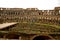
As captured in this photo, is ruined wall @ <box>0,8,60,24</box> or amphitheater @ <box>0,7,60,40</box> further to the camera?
ruined wall @ <box>0,8,60,24</box>

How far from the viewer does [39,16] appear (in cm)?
257

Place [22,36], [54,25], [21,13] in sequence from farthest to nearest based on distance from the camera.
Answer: [21,13] → [54,25] → [22,36]

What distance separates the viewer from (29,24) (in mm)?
2490

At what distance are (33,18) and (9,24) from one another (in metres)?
0.37

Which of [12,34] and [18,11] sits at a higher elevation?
[18,11]

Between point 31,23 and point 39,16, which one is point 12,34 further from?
point 39,16

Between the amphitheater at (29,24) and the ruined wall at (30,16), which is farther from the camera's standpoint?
the ruined wall at (30,16)

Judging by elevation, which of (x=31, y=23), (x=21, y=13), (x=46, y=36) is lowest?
(x=46, y=36)

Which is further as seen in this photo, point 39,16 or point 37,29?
point 39,16

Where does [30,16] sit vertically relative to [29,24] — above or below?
above

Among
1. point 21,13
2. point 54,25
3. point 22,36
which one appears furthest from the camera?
point 21,13

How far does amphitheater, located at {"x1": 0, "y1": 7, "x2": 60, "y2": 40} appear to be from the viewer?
2.29m

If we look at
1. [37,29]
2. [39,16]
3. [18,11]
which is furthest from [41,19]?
[18,11]

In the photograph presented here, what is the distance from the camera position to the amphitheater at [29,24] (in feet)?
7.50
